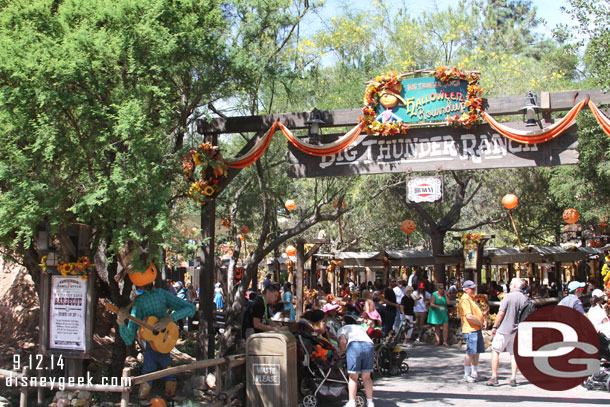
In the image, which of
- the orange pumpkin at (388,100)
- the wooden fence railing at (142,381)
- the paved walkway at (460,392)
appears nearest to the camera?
the wooden fence railing at (142,381)

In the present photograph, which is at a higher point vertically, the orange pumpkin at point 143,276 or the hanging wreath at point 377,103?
the hanging wreath at point 377,103

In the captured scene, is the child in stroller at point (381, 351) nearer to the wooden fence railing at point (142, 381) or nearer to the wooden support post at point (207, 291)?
the wooden support post at point (207, 291)

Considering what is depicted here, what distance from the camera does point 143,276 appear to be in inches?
336

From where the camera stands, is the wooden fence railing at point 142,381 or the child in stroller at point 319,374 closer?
the wooden fence railing at point 142,381

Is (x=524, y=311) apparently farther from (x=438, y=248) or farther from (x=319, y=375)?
(x=438, y=248)

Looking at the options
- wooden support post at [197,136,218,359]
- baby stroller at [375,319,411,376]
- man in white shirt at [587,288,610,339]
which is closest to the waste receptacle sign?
wooden support post at [197,136,218,359]

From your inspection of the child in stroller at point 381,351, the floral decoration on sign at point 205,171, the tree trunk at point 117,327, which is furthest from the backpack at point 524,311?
the tree trunk at point 117,327

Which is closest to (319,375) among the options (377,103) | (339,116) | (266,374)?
(266,374)

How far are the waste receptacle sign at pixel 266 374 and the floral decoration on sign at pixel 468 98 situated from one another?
15.8ft

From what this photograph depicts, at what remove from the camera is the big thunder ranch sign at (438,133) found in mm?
10055

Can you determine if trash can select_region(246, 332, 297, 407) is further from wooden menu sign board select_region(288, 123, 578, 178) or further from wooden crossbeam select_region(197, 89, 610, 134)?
wooden crossbeam select_region(197, 89, 610, 134)

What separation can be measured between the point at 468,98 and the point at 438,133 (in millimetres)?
730

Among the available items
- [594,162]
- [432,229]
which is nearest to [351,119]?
[594,162]

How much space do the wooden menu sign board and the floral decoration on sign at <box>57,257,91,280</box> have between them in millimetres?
3819
